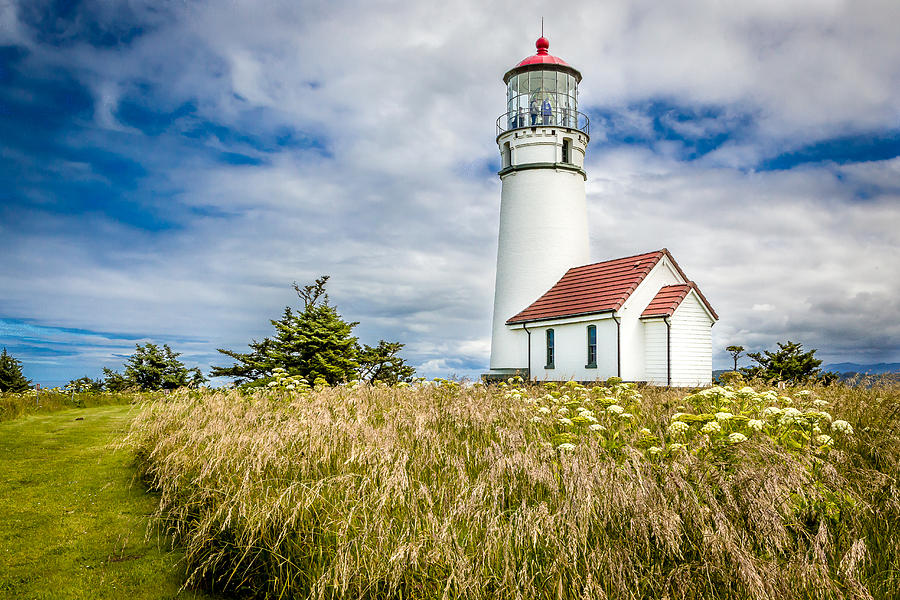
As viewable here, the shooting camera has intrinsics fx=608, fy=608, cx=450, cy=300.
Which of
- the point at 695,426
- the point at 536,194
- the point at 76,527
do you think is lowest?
the point at 76,527

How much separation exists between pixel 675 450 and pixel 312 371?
49.2 feet

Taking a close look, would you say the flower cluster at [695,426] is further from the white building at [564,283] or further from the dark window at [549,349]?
the dark window at [549,349]

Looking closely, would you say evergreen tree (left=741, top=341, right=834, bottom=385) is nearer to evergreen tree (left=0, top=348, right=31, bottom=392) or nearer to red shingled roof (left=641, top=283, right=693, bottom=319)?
red shingled roof (left=641, top=283, right=693, bottom=319)

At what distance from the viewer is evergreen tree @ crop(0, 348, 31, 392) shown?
2510 cm

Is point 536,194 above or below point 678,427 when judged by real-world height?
above

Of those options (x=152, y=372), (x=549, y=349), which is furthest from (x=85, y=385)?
(x=549, y=349)

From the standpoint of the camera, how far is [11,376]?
25531 mm

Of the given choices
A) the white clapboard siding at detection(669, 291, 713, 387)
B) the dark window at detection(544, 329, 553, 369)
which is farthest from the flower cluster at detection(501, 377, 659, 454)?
the dark window at detection(544, 329, 553, 369)

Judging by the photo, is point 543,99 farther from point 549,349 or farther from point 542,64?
point 549,349

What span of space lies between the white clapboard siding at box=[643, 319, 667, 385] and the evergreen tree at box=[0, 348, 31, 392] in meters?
24.5

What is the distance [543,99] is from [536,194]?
13.7 ft

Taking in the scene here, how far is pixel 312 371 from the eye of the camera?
62.4 ft

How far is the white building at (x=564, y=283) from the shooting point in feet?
67.5

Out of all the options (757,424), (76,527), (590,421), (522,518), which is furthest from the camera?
(590,421)
